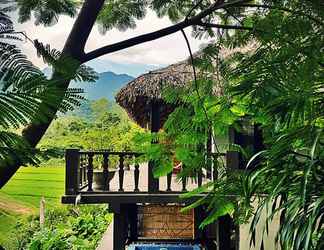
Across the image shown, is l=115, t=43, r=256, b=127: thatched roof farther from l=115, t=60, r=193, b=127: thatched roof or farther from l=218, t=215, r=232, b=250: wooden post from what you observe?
l=218, t=215, r=232, b=250: wooden post

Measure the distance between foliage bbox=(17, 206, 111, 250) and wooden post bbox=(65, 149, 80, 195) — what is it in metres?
2.08

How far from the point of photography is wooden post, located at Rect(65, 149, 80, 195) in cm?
536

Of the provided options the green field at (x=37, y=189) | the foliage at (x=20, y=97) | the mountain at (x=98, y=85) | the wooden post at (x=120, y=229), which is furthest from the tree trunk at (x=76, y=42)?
the green field at (x=37, y=189)

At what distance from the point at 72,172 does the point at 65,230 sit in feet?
15.4

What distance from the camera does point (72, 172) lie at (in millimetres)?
5453

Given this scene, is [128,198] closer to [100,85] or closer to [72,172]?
[72,172]

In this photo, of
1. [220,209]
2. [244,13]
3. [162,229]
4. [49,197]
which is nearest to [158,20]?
[244,13]

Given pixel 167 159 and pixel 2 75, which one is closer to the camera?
pixel 2 75

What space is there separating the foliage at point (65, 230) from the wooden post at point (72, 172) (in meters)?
2.08

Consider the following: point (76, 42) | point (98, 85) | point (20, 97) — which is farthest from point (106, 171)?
point (20, 97)

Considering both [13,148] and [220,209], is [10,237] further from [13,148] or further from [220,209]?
[13,148]

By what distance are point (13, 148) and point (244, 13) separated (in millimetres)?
1784

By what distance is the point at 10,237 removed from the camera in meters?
10.1

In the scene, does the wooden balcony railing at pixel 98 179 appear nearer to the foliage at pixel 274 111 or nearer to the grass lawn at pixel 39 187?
the foliage at pixel 274 111
